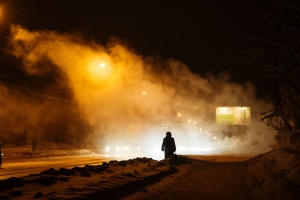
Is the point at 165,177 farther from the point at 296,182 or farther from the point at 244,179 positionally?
the point at 296,182

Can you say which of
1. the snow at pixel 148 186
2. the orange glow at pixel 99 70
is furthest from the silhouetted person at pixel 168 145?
the orange glow at pixel 99 70

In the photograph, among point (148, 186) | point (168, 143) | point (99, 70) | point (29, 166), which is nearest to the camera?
point (148, 186)

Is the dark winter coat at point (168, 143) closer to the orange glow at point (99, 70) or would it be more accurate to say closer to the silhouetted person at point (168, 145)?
the silhouetted person at point (168, 145)

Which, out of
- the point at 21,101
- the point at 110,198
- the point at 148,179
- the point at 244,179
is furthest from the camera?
the point at 21,101

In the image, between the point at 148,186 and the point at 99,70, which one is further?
the point at 99,70

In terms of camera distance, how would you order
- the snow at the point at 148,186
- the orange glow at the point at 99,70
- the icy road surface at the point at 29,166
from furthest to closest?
the orange glow at the point at 99,70, the icy road surface at the point at 29,166, the snow at the point at 148,186

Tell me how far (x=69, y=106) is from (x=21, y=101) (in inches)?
320

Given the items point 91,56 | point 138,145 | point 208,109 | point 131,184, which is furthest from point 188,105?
point 131,184

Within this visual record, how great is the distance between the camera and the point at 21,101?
38844 mm

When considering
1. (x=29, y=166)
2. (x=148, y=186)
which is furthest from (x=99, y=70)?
(x=148, y=186)

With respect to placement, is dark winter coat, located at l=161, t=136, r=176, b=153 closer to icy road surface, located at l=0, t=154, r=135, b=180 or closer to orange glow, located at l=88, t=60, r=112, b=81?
icy road surface, located at l=0, t=154, r=135, b=180

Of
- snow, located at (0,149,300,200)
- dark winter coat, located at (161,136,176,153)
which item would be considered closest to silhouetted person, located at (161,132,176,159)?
dark winter coat, located at (161,136,176,153)

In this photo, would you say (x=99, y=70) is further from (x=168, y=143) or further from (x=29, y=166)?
(x=168, y=143)

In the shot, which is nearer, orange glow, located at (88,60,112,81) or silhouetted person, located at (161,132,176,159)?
silhouetted person, located at (161,132,176,159)
